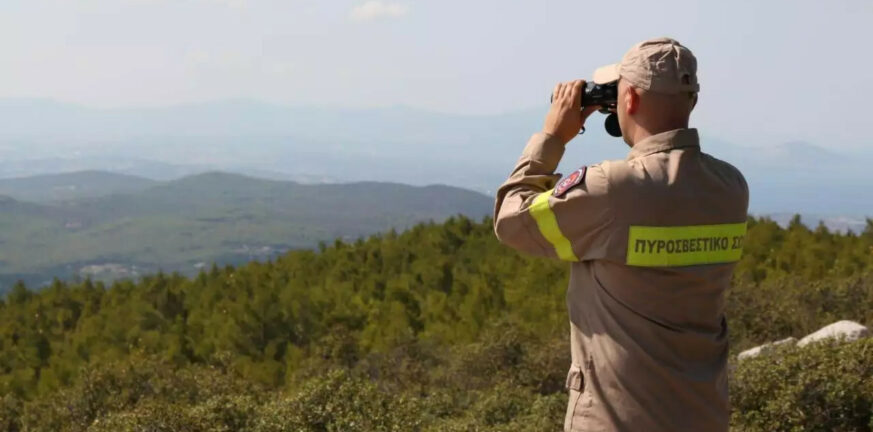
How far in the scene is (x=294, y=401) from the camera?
252 inches

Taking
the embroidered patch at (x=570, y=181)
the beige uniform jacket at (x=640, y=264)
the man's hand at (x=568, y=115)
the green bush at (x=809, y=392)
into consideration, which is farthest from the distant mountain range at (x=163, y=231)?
the embroidered patch at (x=570, y=181)

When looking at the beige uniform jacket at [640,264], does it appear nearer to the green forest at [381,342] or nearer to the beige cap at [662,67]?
the beige cap at [662,67]

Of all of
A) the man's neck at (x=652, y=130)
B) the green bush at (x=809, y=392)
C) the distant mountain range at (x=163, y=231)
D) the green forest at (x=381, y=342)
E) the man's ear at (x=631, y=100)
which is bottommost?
the distant mountain range at (x=163, y=231)

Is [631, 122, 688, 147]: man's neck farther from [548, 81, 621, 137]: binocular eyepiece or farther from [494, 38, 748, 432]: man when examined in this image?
[548, 81, 621, 137]: binocular eyepiece

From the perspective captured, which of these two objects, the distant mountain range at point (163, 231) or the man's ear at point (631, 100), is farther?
the distant mountain range at point (163, 231)

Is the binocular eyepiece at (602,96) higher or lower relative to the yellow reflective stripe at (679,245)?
higher

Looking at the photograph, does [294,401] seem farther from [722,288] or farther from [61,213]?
[61,213]

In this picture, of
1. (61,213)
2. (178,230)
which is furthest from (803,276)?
(61,213)

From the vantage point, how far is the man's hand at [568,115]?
2.63 metres

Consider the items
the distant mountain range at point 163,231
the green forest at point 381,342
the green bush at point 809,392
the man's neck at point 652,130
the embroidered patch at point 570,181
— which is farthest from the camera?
the distant mountain range at point 163,231

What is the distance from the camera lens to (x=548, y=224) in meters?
2.45

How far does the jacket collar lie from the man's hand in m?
0.22

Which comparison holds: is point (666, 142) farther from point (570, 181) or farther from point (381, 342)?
point (381, 342)

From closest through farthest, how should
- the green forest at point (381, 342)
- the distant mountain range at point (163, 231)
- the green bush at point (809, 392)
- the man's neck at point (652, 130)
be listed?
the man's neck at point (652, 130)
the green bush at point (809, 392)
the green forest at point (381, 342)
the distant mountain range at point (163, 231)
